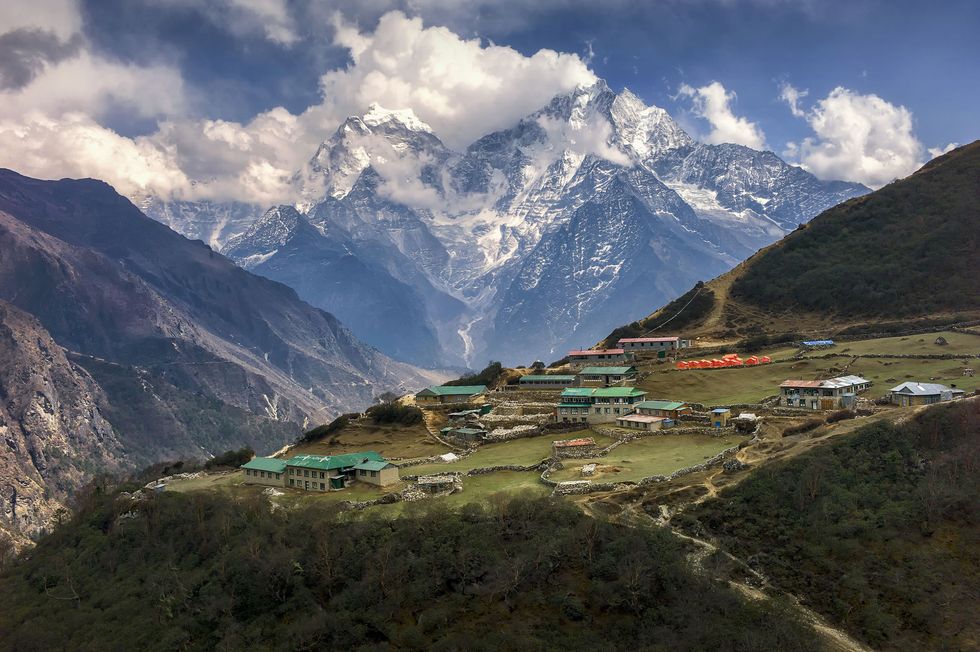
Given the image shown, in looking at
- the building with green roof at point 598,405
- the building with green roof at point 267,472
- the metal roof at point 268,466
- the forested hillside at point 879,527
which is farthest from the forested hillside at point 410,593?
the building with green roof at point 598,405

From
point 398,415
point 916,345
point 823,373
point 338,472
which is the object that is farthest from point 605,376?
point 338,472

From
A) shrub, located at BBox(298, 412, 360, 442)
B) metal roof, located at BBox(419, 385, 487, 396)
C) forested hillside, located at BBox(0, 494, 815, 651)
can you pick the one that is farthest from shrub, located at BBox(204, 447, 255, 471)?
A: forested hillside, located at BBox(0, 494, 815, 651)

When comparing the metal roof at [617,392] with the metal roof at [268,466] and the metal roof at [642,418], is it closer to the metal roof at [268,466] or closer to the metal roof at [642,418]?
the metal roof at [642,418]

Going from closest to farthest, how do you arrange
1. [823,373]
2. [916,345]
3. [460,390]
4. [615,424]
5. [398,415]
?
[615,424] < [823,373] < [916,345] < [398,415] < [460,390]

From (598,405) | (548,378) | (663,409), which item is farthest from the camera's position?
(548,378)

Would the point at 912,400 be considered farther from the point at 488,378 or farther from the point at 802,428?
the point at 488,378

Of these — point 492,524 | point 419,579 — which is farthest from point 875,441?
point 419,579
